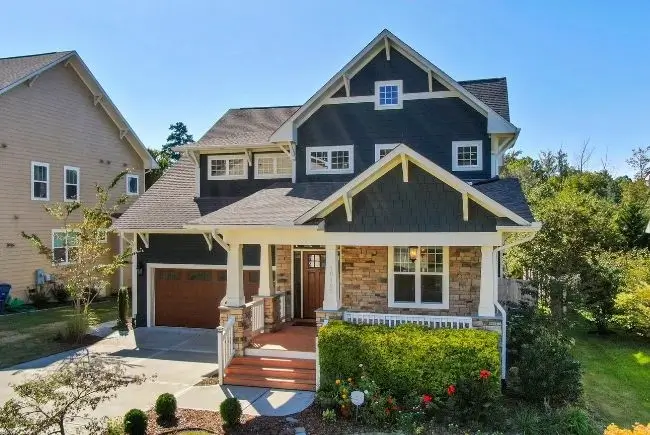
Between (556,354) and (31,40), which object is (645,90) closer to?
(556,354)

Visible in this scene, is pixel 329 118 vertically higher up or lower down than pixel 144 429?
higher up

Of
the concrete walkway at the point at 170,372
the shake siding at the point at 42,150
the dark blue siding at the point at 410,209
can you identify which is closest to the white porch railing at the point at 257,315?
the concrete walkway at the point at 170,372

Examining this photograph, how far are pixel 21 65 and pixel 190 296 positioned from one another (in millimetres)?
14032

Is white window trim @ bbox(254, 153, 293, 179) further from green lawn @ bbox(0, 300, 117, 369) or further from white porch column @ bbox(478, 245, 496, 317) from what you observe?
white porch column @ bbox(478, 245, 496, 317)

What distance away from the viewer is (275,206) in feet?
42.5

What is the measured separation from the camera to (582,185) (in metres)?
40.3

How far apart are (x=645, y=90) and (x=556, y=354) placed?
30325mm

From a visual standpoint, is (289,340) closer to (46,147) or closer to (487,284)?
(487,284)

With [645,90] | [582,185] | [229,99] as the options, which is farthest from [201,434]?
[582,185]

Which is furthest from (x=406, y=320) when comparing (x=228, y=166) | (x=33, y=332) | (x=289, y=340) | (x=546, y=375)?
(x=33, y=332)

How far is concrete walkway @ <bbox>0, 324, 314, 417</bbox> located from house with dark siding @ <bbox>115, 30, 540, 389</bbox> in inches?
27.4

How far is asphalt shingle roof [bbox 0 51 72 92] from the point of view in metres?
20.2

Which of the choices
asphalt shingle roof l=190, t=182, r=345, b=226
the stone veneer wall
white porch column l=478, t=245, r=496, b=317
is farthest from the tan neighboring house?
white porch column l=478, t=245, r=496, b=317

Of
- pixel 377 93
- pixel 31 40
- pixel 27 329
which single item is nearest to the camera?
pixel 377 93
